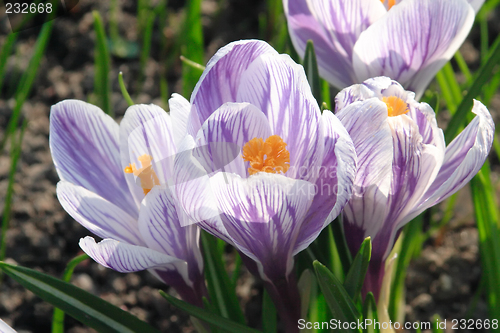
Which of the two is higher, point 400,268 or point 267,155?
point 267,155

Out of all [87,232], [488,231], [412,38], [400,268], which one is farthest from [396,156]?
[87,232]

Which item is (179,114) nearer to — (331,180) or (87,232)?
(331,180)

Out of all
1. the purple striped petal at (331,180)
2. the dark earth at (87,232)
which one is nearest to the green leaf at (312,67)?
the purple striped petal at (331,180)

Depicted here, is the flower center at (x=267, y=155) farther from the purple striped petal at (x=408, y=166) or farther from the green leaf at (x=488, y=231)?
the green leaf at (x=488, y=231)

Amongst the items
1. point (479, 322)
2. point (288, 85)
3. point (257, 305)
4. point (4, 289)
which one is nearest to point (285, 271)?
point (288, 85)

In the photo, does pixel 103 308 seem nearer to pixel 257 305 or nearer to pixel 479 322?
pixel 257 305

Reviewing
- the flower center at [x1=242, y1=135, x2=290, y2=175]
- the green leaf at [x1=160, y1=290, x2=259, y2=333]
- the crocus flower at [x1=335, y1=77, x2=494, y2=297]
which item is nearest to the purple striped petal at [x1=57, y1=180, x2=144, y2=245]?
the green leaf at [x1=160, y1=290, x2=259, y2=333]
